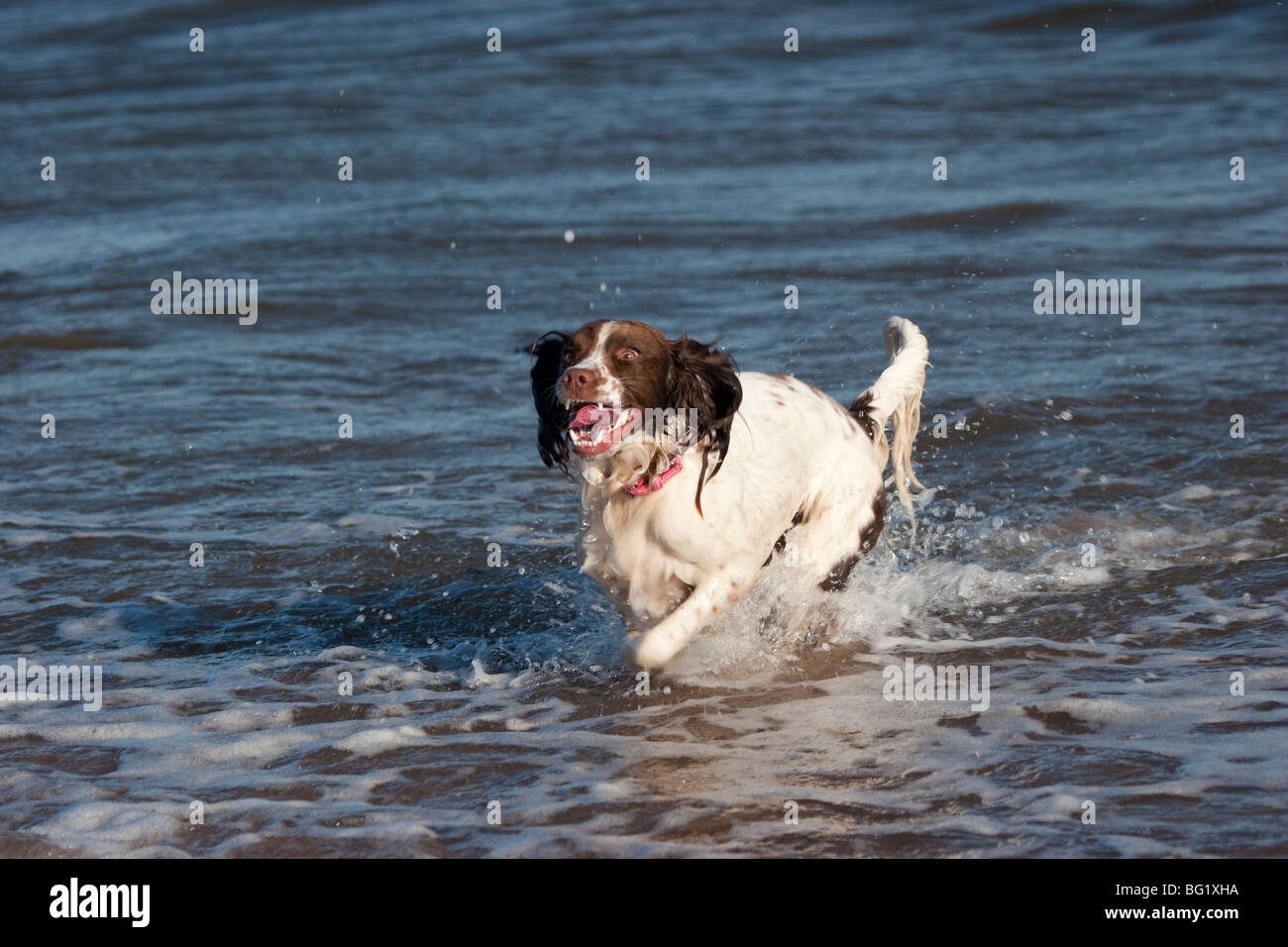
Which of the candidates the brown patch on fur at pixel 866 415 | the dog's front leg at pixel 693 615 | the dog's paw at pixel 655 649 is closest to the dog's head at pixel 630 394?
the dog's front leg at pixel 693 615

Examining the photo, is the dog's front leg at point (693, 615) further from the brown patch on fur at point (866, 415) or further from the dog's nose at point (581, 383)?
the brown patch on fur at point (866, 415)

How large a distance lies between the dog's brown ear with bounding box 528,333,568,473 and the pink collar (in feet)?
0.92

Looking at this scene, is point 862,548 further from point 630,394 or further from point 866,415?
point 630,394

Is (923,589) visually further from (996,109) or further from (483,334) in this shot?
(996,109)

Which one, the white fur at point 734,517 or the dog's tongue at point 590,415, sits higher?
the dog's tongue at point 590,415

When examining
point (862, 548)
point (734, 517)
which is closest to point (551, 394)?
point (734, 517)

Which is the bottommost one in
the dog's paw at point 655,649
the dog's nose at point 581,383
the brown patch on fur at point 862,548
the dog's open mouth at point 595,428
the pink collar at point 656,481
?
the dog's paw at point 655,649

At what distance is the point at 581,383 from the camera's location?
5.09m

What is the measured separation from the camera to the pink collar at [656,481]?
5.36 metres

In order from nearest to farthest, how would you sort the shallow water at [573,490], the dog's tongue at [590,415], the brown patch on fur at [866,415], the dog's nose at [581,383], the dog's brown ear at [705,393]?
the shallow water at [573,490] < the dog's nose at [581,383] < the dog's tongue at [590,415] < the dog's brown ear at [705,393] < the brown patch on fur at [866,415]

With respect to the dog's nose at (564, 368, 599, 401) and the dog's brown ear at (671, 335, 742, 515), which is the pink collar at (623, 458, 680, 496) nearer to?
the dog's brown ear at (671, 335, 742, 515)

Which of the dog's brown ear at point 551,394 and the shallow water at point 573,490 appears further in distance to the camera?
the dog's brown ear at point 551,394

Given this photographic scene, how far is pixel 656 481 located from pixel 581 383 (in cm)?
49
